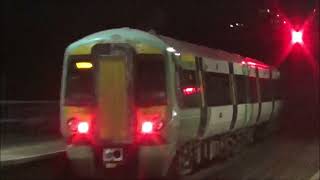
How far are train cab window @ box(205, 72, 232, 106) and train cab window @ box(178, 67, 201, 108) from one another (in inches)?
37.3

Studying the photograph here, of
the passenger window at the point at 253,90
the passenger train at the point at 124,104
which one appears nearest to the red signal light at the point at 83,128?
the passenger train at the point at 124,104

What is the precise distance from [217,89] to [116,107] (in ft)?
15.9

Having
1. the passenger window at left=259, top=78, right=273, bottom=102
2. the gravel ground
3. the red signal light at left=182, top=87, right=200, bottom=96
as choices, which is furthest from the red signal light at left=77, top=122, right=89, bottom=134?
the passenger window at left=259, top=78, right=273, bottom=102

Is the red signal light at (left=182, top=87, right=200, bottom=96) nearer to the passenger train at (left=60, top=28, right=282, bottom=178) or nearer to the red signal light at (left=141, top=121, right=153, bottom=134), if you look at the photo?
the passenger train at (left=60, top=28, right=282, bottom=178)

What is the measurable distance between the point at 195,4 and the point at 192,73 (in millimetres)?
23494

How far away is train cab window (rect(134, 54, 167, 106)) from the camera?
47.5 feet

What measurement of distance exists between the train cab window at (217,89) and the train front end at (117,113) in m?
3.37

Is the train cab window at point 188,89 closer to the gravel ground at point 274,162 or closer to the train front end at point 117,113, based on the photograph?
the train front end at point 117,113

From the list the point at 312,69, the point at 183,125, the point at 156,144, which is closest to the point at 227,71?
the point at 183,125

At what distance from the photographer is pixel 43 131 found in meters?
25.5

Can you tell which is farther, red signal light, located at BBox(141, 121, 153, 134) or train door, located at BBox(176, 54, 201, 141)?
train door, located at BBox(176, 54, 201, 141)

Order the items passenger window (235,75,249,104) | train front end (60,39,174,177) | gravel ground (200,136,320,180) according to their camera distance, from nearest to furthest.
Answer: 1. train front end (60,39,174,177)
2. gravel ground (200,136,320,180)
3. passenger window (235,75,249,104)

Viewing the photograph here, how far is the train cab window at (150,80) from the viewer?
570 inches

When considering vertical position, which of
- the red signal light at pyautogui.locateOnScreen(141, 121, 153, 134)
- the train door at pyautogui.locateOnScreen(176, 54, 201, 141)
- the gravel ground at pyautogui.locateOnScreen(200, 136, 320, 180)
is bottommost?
the gravel ground at pyautogui.locateOnScreen(200, 136, 320, 180)
